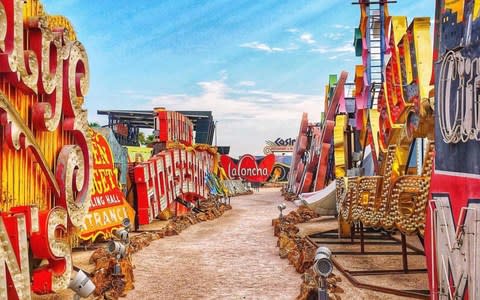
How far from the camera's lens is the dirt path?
10391 millimetres

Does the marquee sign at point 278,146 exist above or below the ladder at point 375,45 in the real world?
below

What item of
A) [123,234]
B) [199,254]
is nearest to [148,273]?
[123,234]

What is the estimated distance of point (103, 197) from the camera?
53.1 feet

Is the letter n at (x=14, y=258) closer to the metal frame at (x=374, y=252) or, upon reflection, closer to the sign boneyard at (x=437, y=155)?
the sign boneyard at (x=437, y=155)

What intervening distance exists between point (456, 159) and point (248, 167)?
51577mm

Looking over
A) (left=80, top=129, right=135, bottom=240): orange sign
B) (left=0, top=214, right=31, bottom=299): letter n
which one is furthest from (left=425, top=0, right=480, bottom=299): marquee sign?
(left=80, top=129, right=135, bottom=240): orange sign

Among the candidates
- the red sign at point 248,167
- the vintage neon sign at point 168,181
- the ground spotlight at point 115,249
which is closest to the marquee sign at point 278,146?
the red sign at point 248,167

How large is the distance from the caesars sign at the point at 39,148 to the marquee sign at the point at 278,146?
7204 cm

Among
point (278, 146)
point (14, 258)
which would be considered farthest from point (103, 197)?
point (278, 146)

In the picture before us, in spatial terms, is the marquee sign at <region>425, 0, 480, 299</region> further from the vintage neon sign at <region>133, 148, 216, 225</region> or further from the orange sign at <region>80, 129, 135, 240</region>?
the vintage neon sign at <region>133, 148, 216, 225</region>

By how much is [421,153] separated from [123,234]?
1189 cm

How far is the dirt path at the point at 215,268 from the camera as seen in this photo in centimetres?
1039

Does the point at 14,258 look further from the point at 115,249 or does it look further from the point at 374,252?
the point at 374,252

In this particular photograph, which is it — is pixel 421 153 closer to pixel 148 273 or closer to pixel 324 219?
Answer: pixel 324 219
